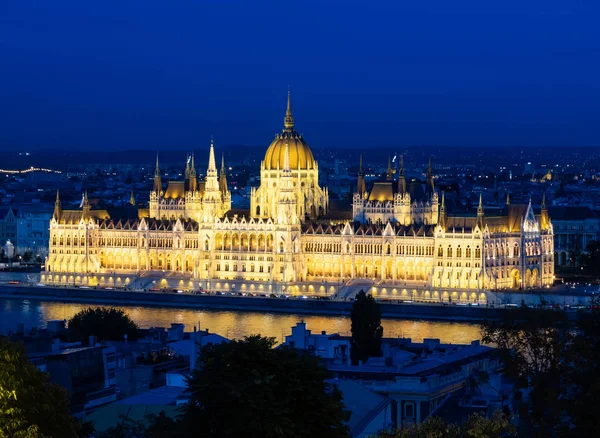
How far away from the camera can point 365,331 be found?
5578 centimetres

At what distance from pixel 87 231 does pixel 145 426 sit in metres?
69.1

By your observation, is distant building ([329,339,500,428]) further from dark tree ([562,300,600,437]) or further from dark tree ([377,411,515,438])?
dark tree ([377,411,515,438])

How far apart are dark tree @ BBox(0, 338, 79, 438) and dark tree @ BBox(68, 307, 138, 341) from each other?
1042 inches

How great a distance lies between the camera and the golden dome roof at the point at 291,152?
99.1 metres

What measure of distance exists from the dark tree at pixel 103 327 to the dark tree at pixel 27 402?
26.5 meters

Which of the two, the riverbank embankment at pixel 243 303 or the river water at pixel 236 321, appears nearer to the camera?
the river water at pixel 236 321

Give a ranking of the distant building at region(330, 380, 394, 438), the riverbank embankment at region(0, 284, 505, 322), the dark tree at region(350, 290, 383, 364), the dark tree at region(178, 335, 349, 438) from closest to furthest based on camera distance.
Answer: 1. the dark tree at region(178, 335, 349, 438)
2. the distant building at region(330, 380, 394, 438)
3. the dark tree at region(350, 290, 383, 364)
4. the riverbank embankment at region(0, 284, 505, 322)

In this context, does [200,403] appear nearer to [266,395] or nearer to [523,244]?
[266,395]

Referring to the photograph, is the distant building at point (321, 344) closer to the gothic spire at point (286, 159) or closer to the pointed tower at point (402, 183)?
the pointed tower at point (402, 183)

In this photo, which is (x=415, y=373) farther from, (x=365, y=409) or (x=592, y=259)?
(x=592, y=259)

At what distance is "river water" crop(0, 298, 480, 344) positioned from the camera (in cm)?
7525

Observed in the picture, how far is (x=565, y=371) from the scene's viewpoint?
114ft

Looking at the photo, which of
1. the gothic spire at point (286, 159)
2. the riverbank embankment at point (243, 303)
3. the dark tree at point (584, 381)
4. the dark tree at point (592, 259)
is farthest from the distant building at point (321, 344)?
the dark tree at point (592, 259)

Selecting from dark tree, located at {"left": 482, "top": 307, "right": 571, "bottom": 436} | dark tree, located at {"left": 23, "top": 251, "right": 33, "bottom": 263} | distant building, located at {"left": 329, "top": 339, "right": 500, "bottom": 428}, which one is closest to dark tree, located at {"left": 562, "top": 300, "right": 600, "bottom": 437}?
dark tree, located at {"left": 482, "top": 307, "right": 571, "bottom": 436}
